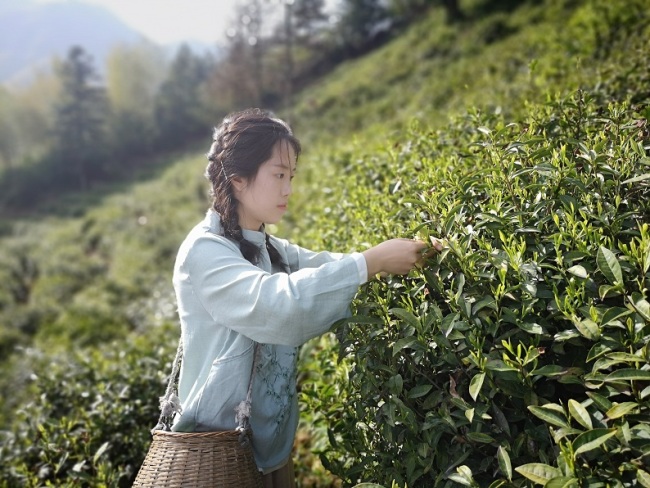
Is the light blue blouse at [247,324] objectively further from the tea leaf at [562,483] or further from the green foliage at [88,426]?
the green foliage at [88,426]

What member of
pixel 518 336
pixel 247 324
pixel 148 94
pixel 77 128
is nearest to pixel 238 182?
pixel 247 324

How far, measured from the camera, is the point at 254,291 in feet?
5.33

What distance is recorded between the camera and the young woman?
1636 mm

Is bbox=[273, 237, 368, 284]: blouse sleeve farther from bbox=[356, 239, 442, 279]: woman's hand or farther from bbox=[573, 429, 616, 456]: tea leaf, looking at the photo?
bbox=[573, 429, 616, 456]: tea leaf

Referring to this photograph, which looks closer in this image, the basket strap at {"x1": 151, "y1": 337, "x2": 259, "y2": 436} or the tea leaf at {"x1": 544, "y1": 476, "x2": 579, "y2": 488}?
the tea leaf at {"x1": 544, "y1": 476, "x2": 579, "y2": 488}

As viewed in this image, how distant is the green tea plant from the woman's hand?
59mm

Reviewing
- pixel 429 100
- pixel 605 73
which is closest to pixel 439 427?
pixel 605 73

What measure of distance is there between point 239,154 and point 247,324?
63 cm

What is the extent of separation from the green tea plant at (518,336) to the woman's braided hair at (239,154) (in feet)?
1.76

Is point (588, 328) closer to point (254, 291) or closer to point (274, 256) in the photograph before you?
point (254, 291)

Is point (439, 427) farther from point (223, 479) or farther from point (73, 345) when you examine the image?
point (73, 345)

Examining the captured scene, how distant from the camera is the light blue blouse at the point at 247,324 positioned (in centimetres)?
162

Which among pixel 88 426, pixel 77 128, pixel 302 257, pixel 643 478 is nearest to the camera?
pixel 643 478

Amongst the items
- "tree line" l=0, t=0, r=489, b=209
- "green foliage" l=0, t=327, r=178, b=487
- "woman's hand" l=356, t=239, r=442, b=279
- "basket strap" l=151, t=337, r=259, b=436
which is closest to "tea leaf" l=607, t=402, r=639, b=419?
"woman's hand" l=356, t=239, r=442, b=279
